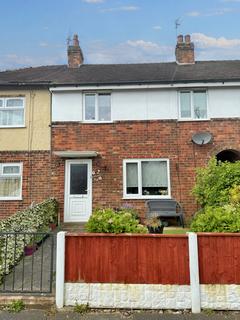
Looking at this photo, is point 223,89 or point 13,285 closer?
point 13,285

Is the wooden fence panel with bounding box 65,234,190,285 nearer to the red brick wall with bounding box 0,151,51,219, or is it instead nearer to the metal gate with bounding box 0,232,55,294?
the metal gate with bounding box 0,232,55,294

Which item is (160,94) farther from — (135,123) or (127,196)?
(127,196)

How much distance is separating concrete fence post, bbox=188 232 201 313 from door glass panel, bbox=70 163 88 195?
7.73 meters

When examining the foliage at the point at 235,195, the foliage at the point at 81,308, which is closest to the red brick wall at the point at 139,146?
the foliage at the point at 235,195

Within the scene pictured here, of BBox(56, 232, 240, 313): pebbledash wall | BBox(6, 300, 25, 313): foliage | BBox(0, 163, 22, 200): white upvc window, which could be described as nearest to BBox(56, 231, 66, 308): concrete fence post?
BBox(56, 232, 240, 313): pebbledash wall

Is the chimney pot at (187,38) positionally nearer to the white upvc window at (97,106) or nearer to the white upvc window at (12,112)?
the white upvc window at (97,106)

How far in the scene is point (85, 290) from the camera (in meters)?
5.01

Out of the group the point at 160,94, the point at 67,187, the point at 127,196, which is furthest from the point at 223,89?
the point at 67,187

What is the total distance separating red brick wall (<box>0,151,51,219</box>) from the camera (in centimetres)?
1218

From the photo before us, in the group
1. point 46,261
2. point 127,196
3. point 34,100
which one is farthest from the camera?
point 34,100

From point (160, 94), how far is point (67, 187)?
5.39 m

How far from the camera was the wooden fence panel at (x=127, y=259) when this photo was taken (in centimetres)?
499

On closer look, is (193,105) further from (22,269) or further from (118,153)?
(22,269)

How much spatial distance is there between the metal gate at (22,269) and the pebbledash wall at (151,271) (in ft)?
1.67
